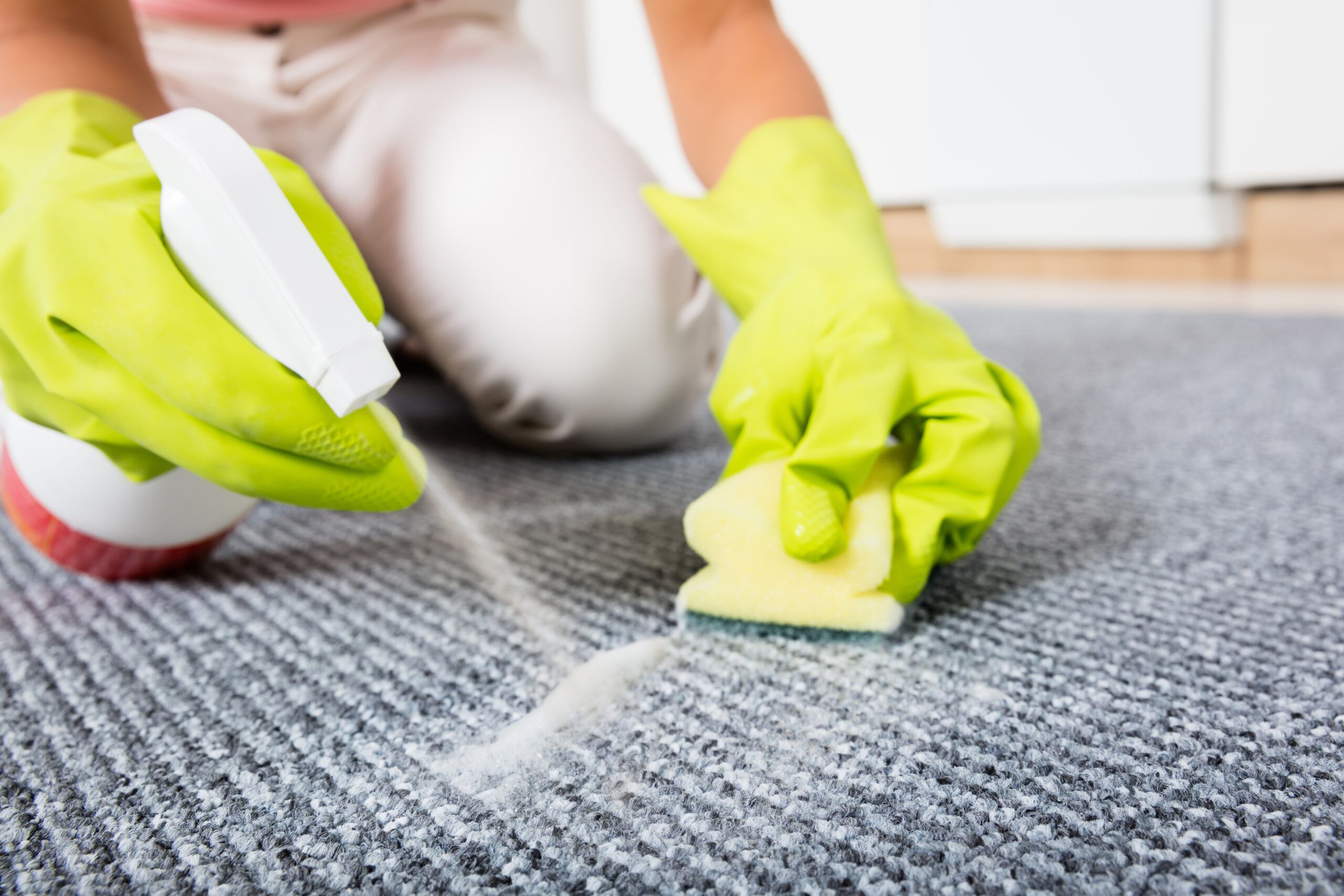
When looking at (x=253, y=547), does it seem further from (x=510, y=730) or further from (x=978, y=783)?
(x=978, y=783)

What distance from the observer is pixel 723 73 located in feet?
1.90

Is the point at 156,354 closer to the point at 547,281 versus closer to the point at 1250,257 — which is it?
the point at 547,281

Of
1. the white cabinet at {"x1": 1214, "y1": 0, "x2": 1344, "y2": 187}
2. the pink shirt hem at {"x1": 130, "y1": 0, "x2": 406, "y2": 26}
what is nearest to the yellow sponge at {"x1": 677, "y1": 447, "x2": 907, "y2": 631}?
the pink shirt hem at {"x1": 130, "y1": 0, "x2": 406, "y2": 26}

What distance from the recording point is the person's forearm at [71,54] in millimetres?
463

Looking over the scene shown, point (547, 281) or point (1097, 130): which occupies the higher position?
point (547, 281)

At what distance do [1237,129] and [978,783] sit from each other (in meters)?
1.37

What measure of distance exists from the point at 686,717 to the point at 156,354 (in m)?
0.22

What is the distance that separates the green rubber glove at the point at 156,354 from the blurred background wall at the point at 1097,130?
1.37m

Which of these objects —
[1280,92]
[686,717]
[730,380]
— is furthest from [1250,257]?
[686,717]

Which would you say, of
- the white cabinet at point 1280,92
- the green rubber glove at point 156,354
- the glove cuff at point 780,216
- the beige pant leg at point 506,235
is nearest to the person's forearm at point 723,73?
the glove cuff at point 780,216

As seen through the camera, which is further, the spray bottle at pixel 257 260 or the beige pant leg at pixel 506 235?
the beige pant leg at pixel 506 235

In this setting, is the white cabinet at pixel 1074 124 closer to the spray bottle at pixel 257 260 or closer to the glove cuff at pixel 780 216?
the glove cuff at pixel 780 216

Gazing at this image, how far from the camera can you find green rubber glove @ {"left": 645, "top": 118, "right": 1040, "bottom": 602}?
408mm

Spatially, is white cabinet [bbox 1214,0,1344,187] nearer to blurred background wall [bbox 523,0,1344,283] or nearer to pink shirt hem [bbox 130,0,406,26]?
blurred background wall [bbox 523,0,1344,283]
